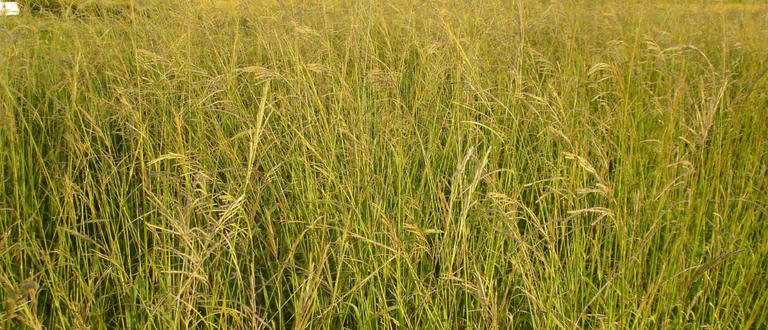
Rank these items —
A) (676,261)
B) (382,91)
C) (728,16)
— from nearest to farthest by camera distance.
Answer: (676,261)
(382,91)
(728,16)

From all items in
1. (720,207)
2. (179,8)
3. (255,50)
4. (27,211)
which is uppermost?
(179,8)

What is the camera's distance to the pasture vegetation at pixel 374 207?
1229 millimetres

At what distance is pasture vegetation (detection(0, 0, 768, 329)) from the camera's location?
1.23 m

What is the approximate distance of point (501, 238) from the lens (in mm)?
1517

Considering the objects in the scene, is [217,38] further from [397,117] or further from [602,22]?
[602,22]

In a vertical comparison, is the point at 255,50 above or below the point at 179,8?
below

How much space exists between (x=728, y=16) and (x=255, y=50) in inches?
163

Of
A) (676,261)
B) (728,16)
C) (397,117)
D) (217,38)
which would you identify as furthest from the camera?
(728,16)

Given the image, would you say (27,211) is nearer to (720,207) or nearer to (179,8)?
(179,8)

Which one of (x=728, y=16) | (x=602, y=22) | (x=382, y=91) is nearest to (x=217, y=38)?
(x=382, y=91)

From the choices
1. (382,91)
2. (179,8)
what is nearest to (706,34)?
(382,91)

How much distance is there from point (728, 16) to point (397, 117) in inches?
164

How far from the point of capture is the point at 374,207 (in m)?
1.47

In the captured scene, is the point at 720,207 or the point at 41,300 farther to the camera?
the point at 720,207
